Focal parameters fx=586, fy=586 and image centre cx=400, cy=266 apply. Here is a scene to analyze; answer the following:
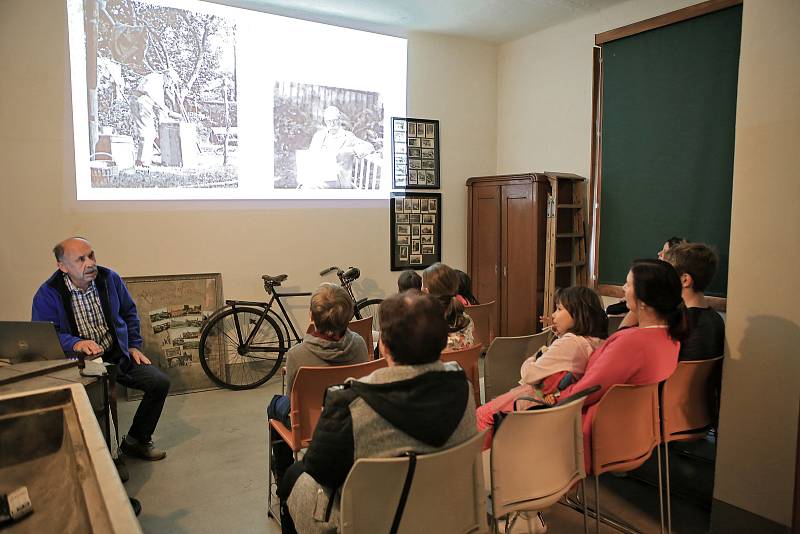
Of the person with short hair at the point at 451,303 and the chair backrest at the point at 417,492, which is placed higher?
the person with short hair at the point at 451,303

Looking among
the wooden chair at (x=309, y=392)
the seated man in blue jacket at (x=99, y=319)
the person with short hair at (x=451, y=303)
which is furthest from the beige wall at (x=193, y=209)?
the wooden chair at (x=309, y=392)

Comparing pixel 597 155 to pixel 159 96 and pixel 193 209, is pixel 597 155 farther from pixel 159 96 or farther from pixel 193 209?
pixel 159 96

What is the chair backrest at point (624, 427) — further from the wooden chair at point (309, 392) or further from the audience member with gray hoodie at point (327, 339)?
the audience member with gray hoodie at point (327, 339)

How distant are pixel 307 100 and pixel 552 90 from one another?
2.35 meters

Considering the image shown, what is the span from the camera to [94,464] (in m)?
1.33

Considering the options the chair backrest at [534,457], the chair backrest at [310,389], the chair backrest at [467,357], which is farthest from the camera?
the chair backrest at [467,357]

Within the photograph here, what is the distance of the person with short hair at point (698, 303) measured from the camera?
105 inches

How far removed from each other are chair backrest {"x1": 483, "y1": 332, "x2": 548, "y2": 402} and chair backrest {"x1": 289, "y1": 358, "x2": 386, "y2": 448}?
2.46ft

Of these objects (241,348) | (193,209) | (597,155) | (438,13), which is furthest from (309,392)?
(438,13)

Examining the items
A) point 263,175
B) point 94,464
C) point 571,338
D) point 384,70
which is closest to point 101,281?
point 263,175

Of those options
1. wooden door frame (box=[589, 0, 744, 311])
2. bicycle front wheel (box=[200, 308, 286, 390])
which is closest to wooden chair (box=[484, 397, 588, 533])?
bicycle front wheel (box=[200, 308, 286, 390])

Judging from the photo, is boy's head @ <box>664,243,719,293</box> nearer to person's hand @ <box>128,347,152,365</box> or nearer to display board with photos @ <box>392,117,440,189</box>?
person's hand @ <box>128,347,152,365</box>

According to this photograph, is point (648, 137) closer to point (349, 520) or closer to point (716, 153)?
point (716, 153)

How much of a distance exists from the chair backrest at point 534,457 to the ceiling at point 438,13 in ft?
13.4
